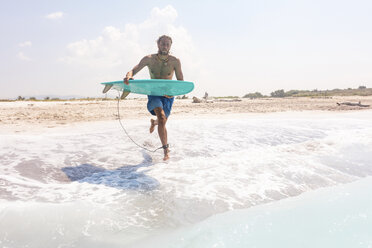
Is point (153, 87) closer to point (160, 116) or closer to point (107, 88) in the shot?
point (160, 116)

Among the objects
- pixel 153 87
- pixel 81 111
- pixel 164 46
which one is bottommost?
pixel 81 111

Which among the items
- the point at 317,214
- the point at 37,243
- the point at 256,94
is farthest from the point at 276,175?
the point at 256,94

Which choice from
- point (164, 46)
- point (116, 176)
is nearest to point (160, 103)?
point (164, 46)

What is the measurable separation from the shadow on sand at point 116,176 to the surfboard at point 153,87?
1085 millimetres

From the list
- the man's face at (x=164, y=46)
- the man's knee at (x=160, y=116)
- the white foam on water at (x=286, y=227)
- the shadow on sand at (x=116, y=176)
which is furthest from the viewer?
the man's knee at (x=160, y=116)

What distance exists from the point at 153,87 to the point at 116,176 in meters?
1.32

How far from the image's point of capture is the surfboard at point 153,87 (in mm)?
3584

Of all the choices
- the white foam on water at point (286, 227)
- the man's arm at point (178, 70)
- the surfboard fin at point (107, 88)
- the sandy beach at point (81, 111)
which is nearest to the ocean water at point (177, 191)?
the white foam on water at point (286, 227)

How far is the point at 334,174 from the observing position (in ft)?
10.9

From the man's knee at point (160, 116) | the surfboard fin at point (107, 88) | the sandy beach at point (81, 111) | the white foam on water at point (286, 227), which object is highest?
the surfboard fin at point (107, 88)

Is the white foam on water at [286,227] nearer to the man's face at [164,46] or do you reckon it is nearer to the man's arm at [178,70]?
the man's arm at [178,70]

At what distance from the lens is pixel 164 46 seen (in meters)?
3.86

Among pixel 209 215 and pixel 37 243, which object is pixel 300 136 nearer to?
pixel 209 215

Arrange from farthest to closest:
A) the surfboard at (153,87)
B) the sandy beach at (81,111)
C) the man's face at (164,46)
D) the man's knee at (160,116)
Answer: the sandy beach at (81,111)
the man's knee at (160,116)
the man's face at (164,46)
the surfboard at (153,87)
